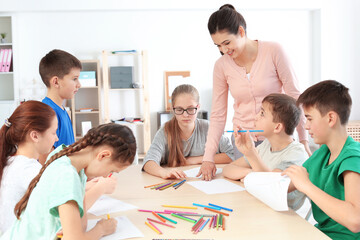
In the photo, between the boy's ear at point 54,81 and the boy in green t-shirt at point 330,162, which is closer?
the boy in green t-shirt at point 330,162

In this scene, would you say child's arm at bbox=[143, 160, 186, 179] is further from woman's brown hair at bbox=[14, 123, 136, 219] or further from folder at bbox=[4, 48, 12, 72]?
folder at bbox=[4, 48, 12, 72]

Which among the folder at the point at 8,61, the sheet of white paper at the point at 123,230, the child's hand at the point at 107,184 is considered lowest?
the sheet of white paper at the point at 123,230

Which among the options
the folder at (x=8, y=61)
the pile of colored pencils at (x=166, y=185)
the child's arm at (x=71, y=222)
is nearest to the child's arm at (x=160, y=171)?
the pile of colored pencils at (x=166, y=185)

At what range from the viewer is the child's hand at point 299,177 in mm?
1282

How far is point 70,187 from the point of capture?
3.55ft

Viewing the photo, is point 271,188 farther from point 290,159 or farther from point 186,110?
point 186,110

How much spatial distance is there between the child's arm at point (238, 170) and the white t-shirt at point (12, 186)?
91 centimetres

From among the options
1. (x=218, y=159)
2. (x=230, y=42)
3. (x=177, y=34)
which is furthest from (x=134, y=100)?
(x=230, y=42)

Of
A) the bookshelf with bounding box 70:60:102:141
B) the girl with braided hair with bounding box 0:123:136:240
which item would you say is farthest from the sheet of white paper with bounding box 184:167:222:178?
the bookshelf with bounding box 70:60:102:141

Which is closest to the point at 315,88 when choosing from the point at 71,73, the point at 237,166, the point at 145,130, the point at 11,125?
the point at 237,166

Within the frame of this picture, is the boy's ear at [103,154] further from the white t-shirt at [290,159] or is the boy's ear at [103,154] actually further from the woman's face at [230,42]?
the woman's face at [230,42]

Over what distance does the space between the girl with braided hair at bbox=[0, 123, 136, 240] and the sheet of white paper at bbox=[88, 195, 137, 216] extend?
6.8 inches

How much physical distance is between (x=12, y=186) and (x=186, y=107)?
1.10 m

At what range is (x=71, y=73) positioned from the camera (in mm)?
2326
